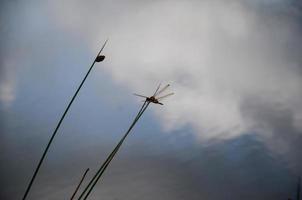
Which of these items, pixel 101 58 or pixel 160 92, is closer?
pixel 101 58

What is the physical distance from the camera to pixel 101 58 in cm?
529

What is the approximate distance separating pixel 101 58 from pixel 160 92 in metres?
1.26

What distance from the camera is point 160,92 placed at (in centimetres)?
580
